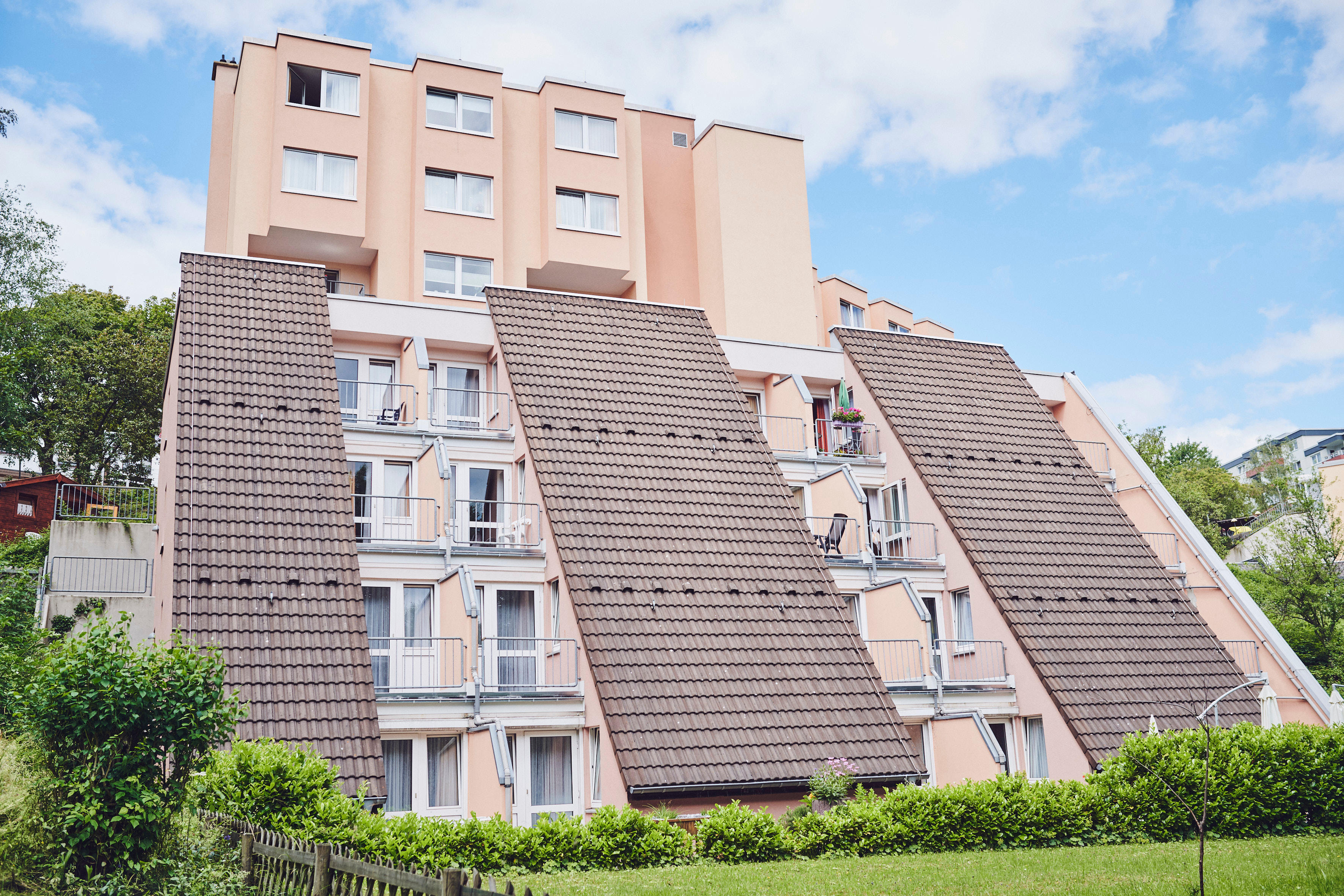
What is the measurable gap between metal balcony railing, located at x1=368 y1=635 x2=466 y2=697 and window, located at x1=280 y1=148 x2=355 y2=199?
14.3 meters

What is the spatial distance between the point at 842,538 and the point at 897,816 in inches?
389

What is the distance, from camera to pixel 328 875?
8.31 meters

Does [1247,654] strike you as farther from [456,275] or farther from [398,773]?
[456,275]

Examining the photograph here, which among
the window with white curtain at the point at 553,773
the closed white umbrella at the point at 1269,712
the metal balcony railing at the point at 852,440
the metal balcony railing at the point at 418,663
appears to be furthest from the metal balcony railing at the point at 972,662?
the metal balcony railing at the point at 418,663

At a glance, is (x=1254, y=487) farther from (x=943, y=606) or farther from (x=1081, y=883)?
(x=1081, y=883)

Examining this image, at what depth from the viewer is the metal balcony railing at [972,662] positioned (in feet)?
76.4

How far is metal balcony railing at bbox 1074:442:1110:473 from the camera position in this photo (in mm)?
30578

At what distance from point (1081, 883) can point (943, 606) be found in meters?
13.5

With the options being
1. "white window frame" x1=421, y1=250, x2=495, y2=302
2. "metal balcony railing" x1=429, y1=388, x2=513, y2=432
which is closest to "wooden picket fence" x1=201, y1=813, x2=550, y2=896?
"metal balcony railing" x1=429, y1=388, x2=513, y2=432

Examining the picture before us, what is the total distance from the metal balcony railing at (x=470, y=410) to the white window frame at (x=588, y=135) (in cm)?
1084

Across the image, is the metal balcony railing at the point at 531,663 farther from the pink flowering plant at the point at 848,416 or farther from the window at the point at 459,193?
the window at the point at 459,193

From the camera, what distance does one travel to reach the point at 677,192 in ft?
117

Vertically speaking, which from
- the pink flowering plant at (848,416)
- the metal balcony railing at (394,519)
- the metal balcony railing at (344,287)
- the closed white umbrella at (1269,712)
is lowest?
the closed white umbrella at (1269,712)

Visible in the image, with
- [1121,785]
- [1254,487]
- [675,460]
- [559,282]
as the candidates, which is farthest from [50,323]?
[1254,487]
